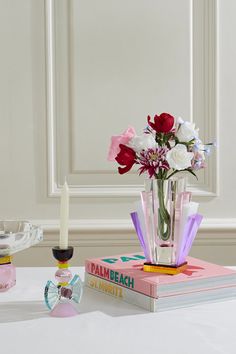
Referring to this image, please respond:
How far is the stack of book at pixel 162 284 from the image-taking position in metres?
1.18

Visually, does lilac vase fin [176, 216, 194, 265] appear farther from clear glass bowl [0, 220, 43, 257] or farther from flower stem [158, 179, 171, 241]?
clear glass bowl [0, 220, 43, 257]

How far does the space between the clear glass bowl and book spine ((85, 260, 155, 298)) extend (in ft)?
0.46

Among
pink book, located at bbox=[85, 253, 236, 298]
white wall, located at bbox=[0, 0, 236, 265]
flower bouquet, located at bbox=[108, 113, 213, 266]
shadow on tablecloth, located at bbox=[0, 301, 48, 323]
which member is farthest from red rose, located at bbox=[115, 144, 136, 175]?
white wall, located at bbox=[0, 0, 236, 265]

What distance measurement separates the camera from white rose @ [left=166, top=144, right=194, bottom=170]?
1.22 m

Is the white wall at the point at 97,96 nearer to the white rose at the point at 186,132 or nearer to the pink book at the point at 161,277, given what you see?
the pink book at the point at 161,277

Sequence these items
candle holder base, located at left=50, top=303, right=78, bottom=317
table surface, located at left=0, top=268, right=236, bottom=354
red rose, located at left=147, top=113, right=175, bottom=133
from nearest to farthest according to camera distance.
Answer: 1. table surface, located at left=0, top=268, right=236, bottom=354
2. candle holder base, located at left=50, top=303, right=78, bottom=317
3. red rose, located at left=147, top=113, right=175, bottom=133

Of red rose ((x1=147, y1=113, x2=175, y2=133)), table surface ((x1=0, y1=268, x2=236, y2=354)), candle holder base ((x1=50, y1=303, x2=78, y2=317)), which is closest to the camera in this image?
table surface ((x1=0, y1=268, x2=236, y2=354))

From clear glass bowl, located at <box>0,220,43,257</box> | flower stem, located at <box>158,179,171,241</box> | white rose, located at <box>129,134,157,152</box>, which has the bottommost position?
clear glass bowl, located at <box>0,220,43,257</box>

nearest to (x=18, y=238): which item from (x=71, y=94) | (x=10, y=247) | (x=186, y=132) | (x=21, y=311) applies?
(x=10, y=247)

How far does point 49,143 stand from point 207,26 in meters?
0.77

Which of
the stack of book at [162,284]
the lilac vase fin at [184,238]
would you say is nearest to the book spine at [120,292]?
the stack of book at [162,284]

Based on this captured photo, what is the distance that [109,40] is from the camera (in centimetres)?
233

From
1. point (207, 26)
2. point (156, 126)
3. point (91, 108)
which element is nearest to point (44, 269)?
point (156, 126)

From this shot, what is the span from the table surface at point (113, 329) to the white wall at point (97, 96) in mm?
1074
